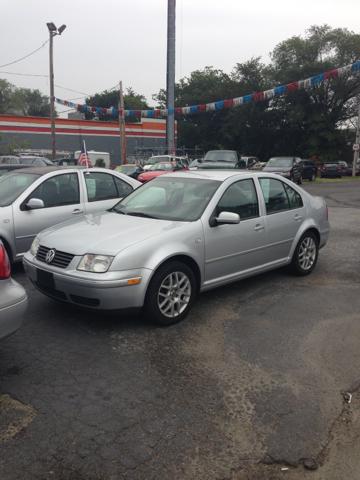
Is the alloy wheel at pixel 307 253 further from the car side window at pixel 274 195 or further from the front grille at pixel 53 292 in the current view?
the front grille at pixel 53 292

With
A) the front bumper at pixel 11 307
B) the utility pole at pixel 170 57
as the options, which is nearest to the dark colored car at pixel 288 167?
the utility pole at pixel 170 57

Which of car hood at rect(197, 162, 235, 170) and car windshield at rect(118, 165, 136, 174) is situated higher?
car hood at rect(197, 162, 235, 170)

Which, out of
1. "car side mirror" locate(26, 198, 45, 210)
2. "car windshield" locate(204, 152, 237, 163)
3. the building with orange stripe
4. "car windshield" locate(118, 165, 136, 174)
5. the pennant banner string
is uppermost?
the pennant banner string

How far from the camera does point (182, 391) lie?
3428mm

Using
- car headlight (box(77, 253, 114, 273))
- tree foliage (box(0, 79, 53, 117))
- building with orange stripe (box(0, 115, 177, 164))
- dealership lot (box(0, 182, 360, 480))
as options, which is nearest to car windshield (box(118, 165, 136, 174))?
building with orange stripe (box(0, 115, 177, 164))

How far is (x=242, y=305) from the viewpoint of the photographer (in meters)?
5.38

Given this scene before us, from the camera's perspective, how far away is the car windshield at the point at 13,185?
6.68 meters

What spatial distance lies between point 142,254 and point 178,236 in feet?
1.64

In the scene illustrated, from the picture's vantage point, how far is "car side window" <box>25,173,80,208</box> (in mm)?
6852

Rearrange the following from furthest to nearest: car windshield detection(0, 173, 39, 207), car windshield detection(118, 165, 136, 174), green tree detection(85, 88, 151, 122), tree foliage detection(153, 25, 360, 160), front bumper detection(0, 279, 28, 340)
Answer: green tree detection(85, 88, 151, 122), tree foliage detection(153, 25, 360, 160), car windshield detection(118, 165, 136, 174), car windshield detection(0, 173, 39, 207), front bumper detection(0, 279, 28, 340)

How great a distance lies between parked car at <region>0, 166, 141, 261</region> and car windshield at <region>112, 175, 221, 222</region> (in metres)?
1.38

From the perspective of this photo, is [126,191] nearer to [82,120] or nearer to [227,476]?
[227,476]

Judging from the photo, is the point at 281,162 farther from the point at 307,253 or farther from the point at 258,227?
the point at 258,227

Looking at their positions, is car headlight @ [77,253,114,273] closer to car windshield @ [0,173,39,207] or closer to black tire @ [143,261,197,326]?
black tire @ [143,261,197,326]
